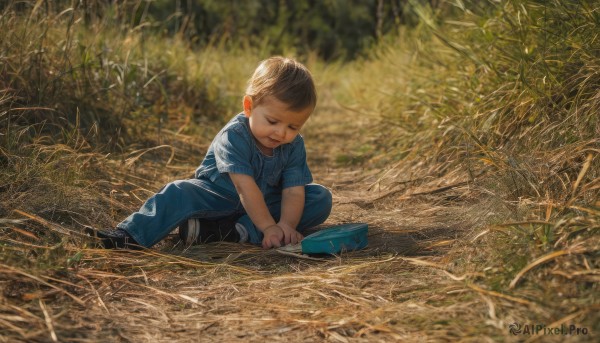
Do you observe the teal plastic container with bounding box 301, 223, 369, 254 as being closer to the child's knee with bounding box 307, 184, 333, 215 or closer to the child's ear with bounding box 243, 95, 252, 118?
the child's knee with bounding box 307, 184, 333, 215

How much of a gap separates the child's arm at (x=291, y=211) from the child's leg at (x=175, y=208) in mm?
187

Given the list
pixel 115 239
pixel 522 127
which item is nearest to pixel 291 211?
pixel 115 239

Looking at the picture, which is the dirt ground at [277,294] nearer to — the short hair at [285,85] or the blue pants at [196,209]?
the blue pants at [196,209]

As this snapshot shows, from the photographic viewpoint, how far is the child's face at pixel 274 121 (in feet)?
8.61

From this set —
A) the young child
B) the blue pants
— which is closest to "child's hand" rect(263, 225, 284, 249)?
the young child

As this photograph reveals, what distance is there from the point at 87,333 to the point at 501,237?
117cm

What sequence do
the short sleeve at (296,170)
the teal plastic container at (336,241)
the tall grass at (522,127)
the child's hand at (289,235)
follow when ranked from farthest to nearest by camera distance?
1. the short sleeve at (296,170)
2. the child's hand at (289,235)
3. the teal plastic container at (336,241)
4. the tall grass at (522,127)

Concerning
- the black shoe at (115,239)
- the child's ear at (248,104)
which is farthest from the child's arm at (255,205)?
the black shoe at (115,239)

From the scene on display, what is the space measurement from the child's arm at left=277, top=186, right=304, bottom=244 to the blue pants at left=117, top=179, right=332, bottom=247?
0.09 metres

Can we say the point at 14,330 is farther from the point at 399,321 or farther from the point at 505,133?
the point at 505,133

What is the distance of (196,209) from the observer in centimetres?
270

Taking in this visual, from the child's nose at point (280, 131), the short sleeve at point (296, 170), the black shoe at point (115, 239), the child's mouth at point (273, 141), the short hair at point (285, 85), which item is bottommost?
the black shoe at point (115, 239)

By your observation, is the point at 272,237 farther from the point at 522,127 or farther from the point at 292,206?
the point at 522,127

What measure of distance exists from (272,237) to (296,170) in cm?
32
